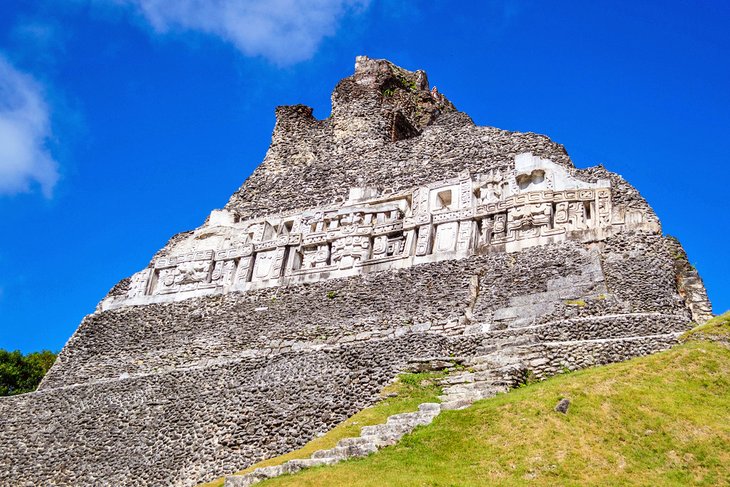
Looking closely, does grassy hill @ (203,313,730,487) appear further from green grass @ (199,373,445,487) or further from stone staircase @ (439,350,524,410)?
green grass @ (199,373,445,487)

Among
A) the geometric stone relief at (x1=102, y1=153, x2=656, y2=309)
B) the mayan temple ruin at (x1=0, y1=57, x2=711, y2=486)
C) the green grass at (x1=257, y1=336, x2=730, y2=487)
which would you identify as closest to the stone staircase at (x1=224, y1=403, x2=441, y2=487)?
the green grass at (x1=257, y1=336, x2=730, y2=487)

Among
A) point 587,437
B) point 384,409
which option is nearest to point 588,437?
point 587,437

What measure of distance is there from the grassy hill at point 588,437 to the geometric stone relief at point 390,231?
24.5 feet

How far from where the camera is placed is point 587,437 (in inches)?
504

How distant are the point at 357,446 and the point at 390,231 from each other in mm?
11610

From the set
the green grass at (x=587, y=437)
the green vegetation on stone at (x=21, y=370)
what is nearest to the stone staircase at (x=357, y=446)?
the green grass at (x=587, y=437)

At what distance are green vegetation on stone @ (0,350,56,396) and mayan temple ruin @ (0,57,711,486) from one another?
12.5m

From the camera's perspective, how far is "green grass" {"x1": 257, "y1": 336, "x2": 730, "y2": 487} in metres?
11.9

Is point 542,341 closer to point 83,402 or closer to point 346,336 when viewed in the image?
point 346,336

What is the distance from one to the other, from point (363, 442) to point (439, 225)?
1089 centimetres

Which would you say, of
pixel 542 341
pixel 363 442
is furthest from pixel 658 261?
pixel 363 442

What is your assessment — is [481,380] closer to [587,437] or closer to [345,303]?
[587,437]

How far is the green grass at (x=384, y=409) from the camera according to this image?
15.5 m

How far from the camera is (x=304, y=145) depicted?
32.4 meters
